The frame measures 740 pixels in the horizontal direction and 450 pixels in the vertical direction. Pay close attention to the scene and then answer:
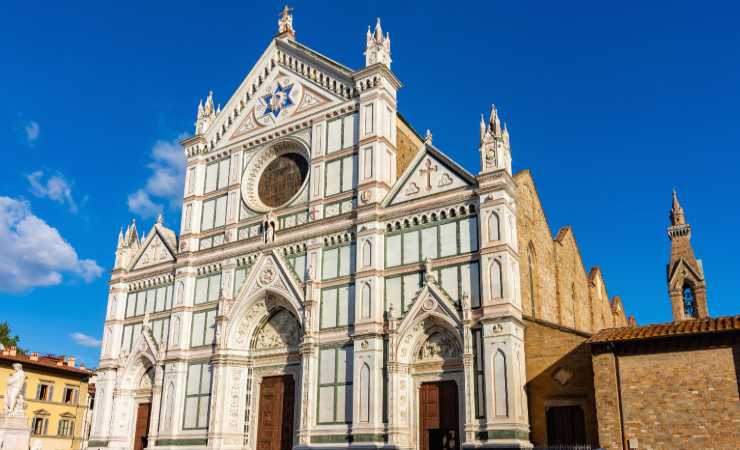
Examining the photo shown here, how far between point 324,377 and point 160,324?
413 inches

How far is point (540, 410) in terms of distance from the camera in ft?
73.5

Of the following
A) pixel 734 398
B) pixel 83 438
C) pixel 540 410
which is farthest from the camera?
pixel 83 438

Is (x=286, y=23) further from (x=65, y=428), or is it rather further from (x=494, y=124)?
(x=65, y=428)

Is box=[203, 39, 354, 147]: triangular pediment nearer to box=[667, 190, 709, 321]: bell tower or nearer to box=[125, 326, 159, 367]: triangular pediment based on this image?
box=[125, 326, 159, 367]: triangular pediment

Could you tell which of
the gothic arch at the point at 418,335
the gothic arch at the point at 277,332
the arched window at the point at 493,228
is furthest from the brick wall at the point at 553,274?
the gothic arch at the point at 277,332

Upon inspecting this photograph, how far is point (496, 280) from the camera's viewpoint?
2323 cm

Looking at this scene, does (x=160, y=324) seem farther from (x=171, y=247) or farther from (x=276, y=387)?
(x=276, y=387)

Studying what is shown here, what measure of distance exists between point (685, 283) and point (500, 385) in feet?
103

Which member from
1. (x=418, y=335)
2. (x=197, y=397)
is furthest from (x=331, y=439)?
(x=197, y=397)

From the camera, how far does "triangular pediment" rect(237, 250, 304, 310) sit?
28219 millimetres

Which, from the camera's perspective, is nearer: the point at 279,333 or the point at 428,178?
the point at 428,178

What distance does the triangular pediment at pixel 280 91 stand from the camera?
3089 cm

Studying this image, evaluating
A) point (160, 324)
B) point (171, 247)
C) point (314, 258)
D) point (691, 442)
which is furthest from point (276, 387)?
point (691, 442)

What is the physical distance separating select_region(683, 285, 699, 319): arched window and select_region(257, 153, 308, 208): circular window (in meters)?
30.4
